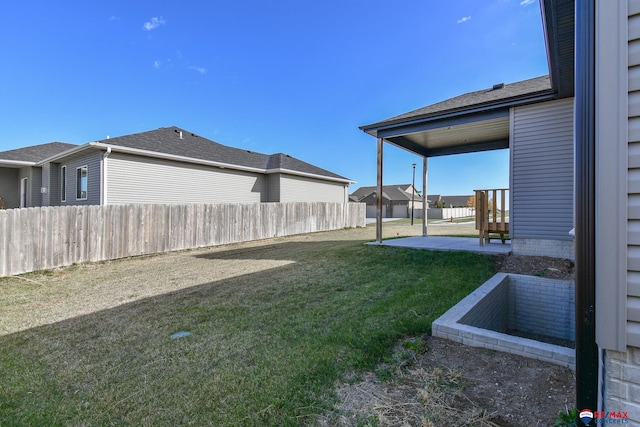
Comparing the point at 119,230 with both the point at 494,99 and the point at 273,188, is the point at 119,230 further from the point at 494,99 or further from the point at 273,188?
the point at 494,99

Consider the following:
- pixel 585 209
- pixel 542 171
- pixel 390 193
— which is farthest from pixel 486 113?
pixel 390 193

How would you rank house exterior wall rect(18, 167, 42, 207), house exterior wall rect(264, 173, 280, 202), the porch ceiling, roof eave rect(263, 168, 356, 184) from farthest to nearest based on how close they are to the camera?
house exterior wall rect(264, 173, 280, 202), roof eave rect(263, 168, 356, 184), house exterior wall rect(18, 167, 42, 207), the porch ceiling

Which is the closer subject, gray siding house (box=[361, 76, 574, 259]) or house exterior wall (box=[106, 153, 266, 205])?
gray siding house (box=[361, 76, 574, 259])

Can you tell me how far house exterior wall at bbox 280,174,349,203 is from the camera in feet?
53.0

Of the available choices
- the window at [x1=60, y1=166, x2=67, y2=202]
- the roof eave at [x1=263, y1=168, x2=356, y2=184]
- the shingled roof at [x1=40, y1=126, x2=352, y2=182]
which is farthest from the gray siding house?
the window at [x1=60, y1=166, x2=67, y2=202]

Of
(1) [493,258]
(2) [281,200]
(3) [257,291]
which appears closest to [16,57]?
(2) [281,200]

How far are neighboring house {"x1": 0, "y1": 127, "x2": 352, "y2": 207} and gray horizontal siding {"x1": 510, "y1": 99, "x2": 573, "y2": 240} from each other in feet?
36.3

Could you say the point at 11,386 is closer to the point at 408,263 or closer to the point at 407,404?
the point at 407,404

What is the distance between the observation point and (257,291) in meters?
4.71

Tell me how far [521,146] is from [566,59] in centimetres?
225

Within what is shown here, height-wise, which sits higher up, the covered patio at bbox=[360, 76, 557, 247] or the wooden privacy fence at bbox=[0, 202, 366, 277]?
the covered patio at bbox=[360, 76, 557, 247]

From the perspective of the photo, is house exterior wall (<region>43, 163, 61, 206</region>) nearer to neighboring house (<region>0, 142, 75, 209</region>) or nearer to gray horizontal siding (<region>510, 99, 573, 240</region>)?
neighboring house (<region>0, 142, 75, 209</region>)

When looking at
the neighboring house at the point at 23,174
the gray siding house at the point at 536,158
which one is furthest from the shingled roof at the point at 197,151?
the gray siding house at the point at 536,158

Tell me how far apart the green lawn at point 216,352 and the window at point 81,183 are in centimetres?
951
